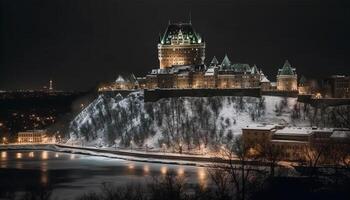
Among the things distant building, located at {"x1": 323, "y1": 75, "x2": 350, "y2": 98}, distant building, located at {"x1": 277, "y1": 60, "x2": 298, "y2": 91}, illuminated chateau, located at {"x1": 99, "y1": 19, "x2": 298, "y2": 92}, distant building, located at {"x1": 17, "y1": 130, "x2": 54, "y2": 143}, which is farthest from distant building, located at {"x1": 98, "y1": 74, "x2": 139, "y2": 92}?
distant building, located at {"x1": 323, "y1": 75, "x2": 350, "y2": 98}

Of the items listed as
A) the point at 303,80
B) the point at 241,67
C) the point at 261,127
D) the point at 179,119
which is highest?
the point at 241,67

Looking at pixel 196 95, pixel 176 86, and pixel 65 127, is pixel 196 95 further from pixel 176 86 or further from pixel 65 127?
pixel 65 127

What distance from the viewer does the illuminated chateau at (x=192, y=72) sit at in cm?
6550

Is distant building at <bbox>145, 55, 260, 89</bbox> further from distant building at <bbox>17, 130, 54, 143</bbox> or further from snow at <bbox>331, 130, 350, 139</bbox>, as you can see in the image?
snow at <bbox>331, 130, 350, 139</bbox>

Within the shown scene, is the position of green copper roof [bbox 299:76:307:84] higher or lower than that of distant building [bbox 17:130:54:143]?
higher

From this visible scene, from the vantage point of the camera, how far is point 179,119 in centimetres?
6047

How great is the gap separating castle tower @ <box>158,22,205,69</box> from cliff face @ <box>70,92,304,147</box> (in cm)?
1087

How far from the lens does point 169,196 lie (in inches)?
972

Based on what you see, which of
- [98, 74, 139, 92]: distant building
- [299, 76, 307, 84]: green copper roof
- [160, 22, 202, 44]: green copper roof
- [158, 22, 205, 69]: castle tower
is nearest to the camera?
[299, 76, 307, 84]: green copper roof

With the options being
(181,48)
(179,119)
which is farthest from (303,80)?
(181,48)

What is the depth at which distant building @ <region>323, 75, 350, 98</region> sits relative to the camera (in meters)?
64.2

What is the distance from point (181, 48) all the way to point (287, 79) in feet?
52.9

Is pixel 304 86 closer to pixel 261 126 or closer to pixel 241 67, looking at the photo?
pixel 241 67

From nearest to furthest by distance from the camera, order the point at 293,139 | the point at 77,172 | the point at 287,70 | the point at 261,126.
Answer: the point at 77,172
the point at 293,139
the point at 261,126
the point at 287,70
